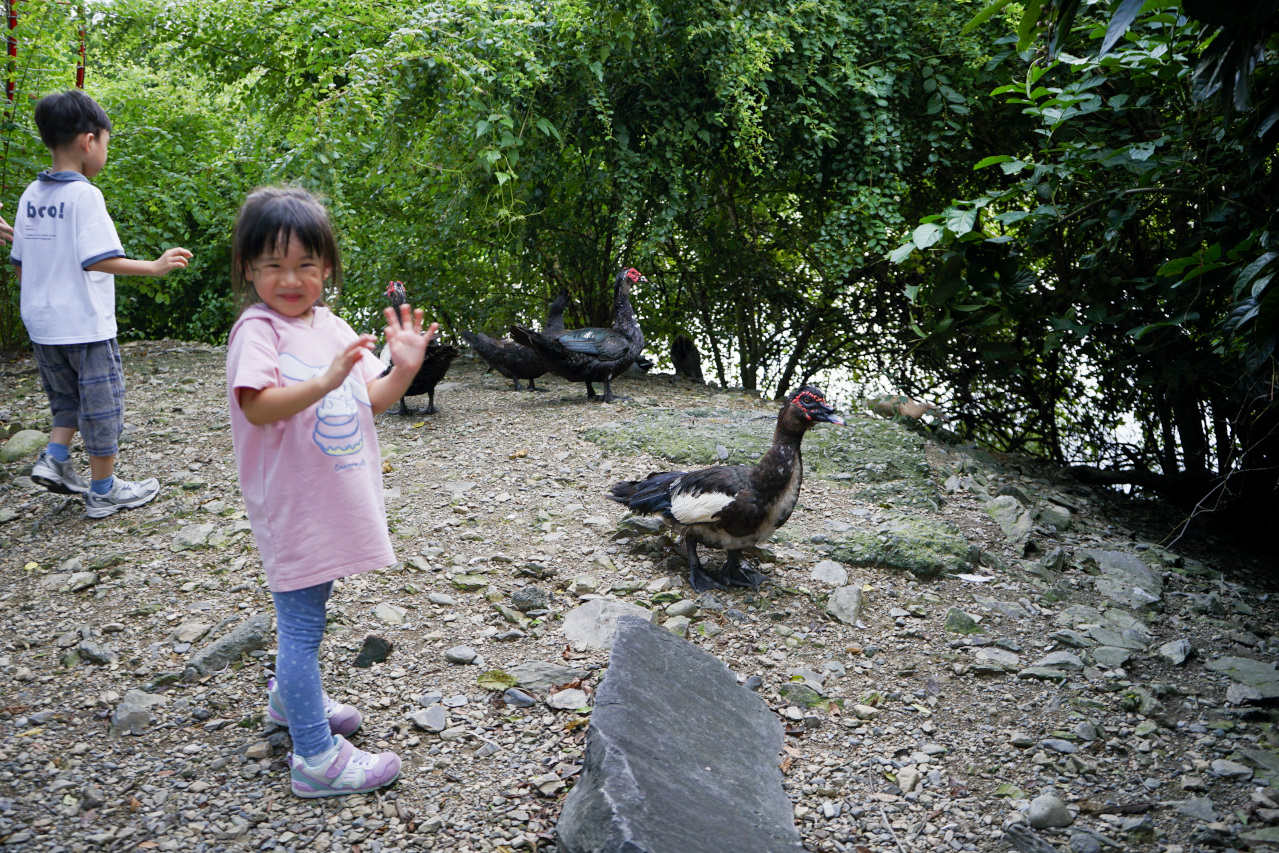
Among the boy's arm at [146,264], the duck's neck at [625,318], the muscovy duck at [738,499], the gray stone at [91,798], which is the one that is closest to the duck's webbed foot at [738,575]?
the muscovy duck at [738,499]

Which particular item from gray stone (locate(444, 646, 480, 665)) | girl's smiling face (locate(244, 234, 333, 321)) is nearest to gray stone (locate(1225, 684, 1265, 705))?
gray stone (locate(444, 646, 480, 665))

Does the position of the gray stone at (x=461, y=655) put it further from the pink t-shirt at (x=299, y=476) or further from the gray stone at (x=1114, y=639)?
the gray stone at (x=1114, y=639)

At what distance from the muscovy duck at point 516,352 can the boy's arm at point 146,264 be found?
282cm

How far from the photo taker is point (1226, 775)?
8.32 ft

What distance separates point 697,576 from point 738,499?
0.40m

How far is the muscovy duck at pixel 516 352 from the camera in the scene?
20.4ft

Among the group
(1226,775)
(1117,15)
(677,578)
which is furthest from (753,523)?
(1117,15)

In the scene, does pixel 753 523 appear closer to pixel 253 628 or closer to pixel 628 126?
pixel 253 628

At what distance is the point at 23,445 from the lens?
16.0ft

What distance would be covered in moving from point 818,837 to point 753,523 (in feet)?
4.19

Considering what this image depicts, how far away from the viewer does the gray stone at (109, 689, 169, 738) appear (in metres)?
2.54

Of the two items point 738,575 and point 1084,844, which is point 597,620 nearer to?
point 738,575

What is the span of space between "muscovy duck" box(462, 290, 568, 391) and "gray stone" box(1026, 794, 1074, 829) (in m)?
4.45

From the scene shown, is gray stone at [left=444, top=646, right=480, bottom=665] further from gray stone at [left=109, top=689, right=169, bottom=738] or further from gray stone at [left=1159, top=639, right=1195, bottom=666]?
gray stone at [left=1159, top=639, right=1195, bottom=666]
